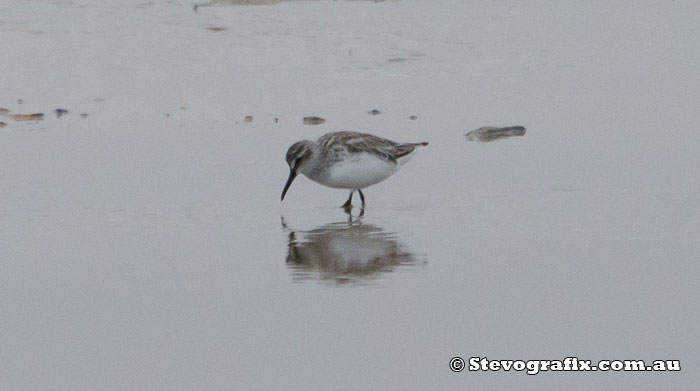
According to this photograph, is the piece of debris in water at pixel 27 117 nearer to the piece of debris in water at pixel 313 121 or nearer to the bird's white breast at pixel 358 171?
the piece of debris in water at pixel 313 121

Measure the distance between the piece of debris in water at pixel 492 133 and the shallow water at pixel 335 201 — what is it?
0.47ft

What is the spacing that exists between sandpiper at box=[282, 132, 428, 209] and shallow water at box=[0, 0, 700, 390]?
0.23 meters

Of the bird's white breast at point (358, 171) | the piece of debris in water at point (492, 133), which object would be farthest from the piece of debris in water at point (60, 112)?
the piece of debris in water at point (492, 133)

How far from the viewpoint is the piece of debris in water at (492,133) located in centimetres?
1264

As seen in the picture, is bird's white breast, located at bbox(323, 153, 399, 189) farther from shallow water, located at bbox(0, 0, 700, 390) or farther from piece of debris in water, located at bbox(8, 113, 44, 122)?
piece of debris in water, located at bbox(8, 113, 44, 122)

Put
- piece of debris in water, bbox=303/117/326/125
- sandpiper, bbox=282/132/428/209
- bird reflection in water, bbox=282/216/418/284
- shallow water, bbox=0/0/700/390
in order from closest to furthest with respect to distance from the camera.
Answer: shallow water, bbox=0/0/700/390 < bird reflection in water, bbox=282/216/418/284 < sandpiper, bbox=282/132/428/209 < piece of debris in water, bbox=303/117/326/125

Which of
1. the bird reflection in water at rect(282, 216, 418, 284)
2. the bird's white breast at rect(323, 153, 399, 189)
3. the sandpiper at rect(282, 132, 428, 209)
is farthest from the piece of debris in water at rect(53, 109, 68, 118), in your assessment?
the bird reflection in water at rect(282, 216, 418, 284)

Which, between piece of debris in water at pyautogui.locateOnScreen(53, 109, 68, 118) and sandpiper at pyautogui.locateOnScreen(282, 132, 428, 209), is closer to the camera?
sandpiper at pyautogui.locateOnScreen(282, 132, 428, 209)

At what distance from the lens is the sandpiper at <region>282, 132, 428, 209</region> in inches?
423

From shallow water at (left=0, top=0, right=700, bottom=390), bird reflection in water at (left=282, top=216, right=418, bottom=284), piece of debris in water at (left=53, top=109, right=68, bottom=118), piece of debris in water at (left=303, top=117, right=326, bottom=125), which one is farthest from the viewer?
piece of debris in water at (left=53, top=109, right=68, bottom=118)

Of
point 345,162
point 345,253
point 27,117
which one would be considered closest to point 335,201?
point 345,162

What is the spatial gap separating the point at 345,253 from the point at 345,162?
1.79 m

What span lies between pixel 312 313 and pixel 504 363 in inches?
49.1

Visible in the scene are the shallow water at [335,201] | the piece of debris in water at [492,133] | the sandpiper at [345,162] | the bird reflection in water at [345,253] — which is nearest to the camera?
the shallow water at [335,201]
